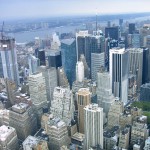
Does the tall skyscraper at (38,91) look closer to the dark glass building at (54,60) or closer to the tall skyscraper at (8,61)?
the dark glass building at (54,60)

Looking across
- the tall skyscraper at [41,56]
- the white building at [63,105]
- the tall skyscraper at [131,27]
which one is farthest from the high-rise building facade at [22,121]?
the tall skyscraper at [131,27]

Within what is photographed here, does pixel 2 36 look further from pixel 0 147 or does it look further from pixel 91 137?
pixel 91 137

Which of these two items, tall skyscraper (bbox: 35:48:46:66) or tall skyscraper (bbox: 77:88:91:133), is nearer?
tall skyscraper (bbox: 77:88:91:133)

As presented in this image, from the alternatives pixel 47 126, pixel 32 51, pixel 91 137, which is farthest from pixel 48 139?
pixel 32 51

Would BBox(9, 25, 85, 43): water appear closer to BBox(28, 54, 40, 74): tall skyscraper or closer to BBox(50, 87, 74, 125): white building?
BBox(28, 54, 40, 74): tall skyscraper

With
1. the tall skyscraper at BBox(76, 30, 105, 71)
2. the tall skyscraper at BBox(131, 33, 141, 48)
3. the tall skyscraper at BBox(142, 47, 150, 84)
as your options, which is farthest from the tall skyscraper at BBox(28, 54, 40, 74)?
the tall skyscraper at BBox(131, 33, 141, 48)

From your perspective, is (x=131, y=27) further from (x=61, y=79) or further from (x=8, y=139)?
(x=8, y=139)

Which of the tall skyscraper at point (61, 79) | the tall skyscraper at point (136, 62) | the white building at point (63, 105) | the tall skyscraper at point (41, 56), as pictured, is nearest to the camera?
the white building at point (63, 105)
